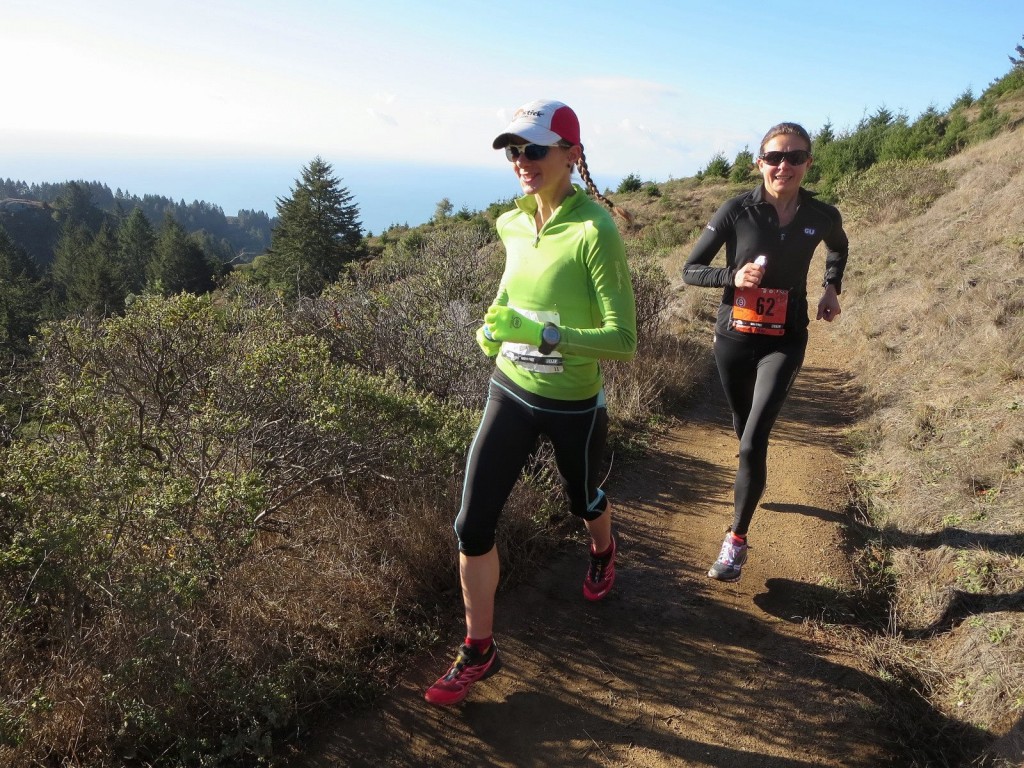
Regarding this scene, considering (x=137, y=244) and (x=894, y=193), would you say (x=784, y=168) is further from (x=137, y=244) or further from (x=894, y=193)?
(x=137, y=244)

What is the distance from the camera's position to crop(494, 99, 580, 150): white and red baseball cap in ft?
6.65

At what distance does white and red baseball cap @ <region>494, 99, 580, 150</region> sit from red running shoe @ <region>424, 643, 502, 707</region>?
187cm

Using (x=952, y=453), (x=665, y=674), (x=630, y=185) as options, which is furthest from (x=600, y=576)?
(x=630, y=185)

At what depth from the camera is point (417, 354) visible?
451 cm

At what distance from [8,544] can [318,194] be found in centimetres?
3534

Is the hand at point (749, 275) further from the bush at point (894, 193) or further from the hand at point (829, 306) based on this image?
the bush at point (894, 193)

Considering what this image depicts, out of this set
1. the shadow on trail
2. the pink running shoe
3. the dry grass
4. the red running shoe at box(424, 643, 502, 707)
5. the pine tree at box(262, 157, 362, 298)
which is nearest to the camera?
the shadow on trail

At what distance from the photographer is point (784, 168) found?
281cm

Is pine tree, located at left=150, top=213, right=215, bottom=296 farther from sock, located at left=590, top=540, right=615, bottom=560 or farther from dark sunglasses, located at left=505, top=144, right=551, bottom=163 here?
dark sunglasses, located at left=505, top=144, right=551, bottom=163

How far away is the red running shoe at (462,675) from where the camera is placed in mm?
2246

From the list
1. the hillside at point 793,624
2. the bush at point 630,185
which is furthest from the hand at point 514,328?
the bush at point 630,185

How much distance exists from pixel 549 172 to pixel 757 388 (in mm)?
1534

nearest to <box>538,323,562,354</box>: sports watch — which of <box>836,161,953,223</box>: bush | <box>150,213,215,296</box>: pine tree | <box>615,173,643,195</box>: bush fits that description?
<box>836,161,953,223</box>: bush

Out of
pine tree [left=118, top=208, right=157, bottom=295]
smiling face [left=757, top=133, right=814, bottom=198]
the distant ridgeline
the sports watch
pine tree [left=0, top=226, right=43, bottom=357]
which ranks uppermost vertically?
the distant ridgeline
